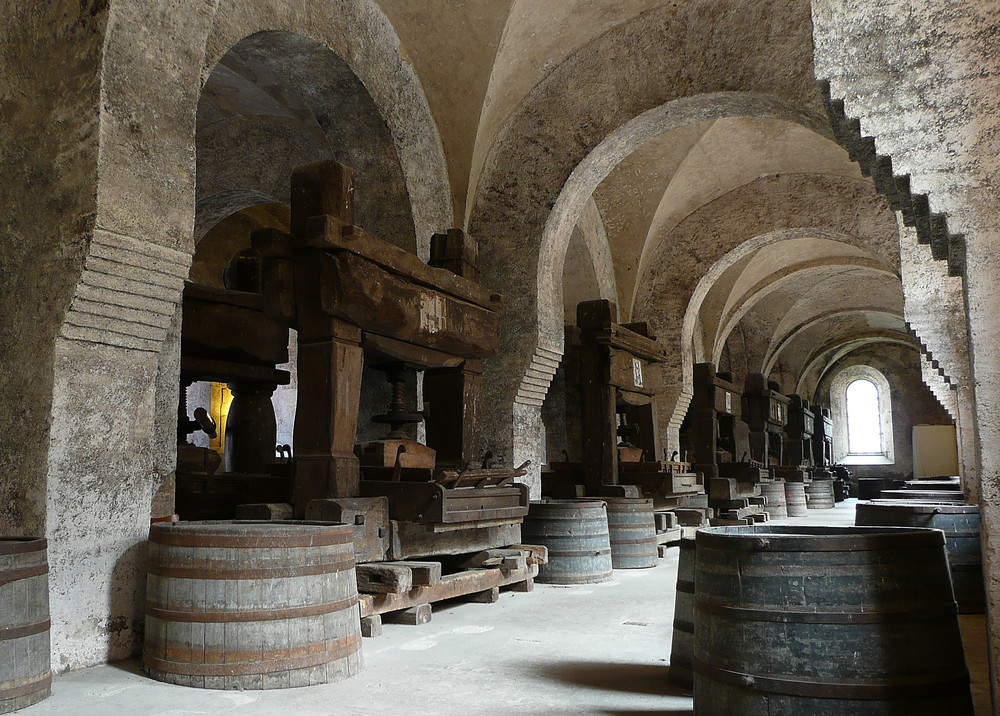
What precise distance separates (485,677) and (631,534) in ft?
14.9

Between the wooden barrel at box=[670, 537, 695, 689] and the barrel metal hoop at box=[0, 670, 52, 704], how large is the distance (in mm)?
2827

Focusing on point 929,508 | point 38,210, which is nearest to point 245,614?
point 38,210

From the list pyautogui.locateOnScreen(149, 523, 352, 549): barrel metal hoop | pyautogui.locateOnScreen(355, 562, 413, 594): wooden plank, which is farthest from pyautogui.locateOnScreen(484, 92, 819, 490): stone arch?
pyautogui.locateOnScreen(149, 523, 352, 549): barrel metal hoop

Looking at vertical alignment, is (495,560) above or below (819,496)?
above

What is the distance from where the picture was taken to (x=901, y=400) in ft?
102

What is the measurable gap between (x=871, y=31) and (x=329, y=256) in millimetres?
3418

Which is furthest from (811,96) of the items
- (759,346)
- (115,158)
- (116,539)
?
(759,346)

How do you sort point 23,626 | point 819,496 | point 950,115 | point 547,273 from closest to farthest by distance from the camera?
point 950,115 < point 23,626 < point 547,273 < point 819,496

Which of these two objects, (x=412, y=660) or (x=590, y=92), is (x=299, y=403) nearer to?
(x=412, y=660)

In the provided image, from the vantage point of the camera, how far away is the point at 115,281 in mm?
4375

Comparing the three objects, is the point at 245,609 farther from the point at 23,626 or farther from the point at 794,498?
the point at 794,498

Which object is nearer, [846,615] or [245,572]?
[846,615]

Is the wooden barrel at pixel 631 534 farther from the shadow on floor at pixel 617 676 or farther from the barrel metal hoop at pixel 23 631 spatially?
the barrel metal hoop at pixel 23 631

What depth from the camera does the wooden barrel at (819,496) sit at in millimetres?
19531
